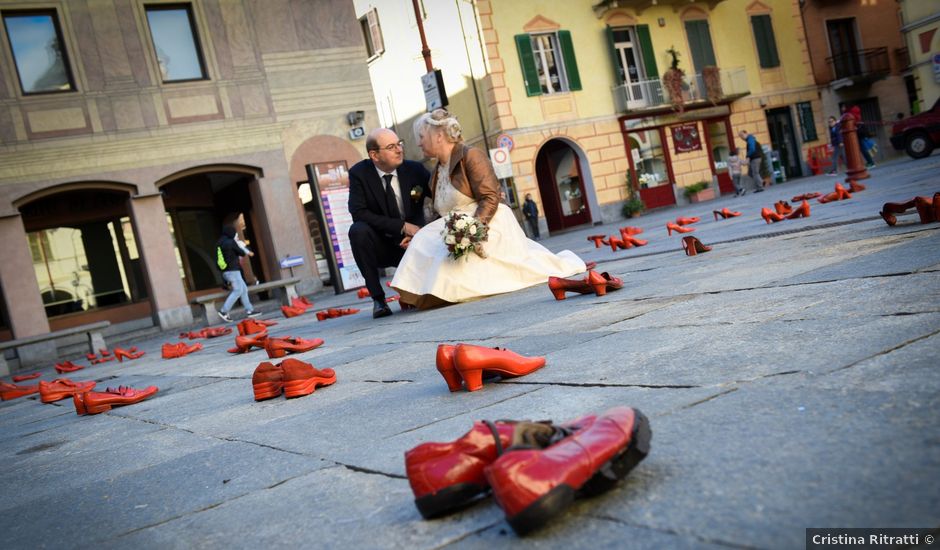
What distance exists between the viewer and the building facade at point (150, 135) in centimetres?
1470

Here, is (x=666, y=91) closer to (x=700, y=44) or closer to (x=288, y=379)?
(x=700, y=44)

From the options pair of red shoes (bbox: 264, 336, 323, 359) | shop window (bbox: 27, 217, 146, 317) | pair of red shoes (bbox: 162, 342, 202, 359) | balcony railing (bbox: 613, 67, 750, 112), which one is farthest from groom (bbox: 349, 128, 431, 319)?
balcony railing (bbox: 613, 67, 750, 112)

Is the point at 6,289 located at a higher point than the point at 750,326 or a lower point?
higher

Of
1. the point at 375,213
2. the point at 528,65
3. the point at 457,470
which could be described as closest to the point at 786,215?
the point at 375,213

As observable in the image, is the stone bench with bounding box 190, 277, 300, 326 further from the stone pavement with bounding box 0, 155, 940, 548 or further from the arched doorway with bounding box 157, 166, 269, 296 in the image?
the stone pavement with bounding box 0, 155, 940, 548

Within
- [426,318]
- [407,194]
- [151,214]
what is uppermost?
[151,214]

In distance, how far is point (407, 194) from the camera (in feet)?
24.6

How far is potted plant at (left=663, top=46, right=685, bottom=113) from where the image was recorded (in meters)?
26.3

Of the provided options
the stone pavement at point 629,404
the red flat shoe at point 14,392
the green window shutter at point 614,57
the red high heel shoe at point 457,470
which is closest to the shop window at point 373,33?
the green window shutter at point 614,57

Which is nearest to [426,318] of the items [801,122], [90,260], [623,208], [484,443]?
[484,443]

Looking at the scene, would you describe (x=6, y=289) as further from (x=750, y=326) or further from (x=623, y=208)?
(x=623, y=208)

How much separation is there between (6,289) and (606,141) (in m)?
18.3

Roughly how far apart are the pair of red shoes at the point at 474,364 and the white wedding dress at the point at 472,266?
153 inches

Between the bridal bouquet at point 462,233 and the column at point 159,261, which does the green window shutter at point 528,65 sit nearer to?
the column at point 159,261
